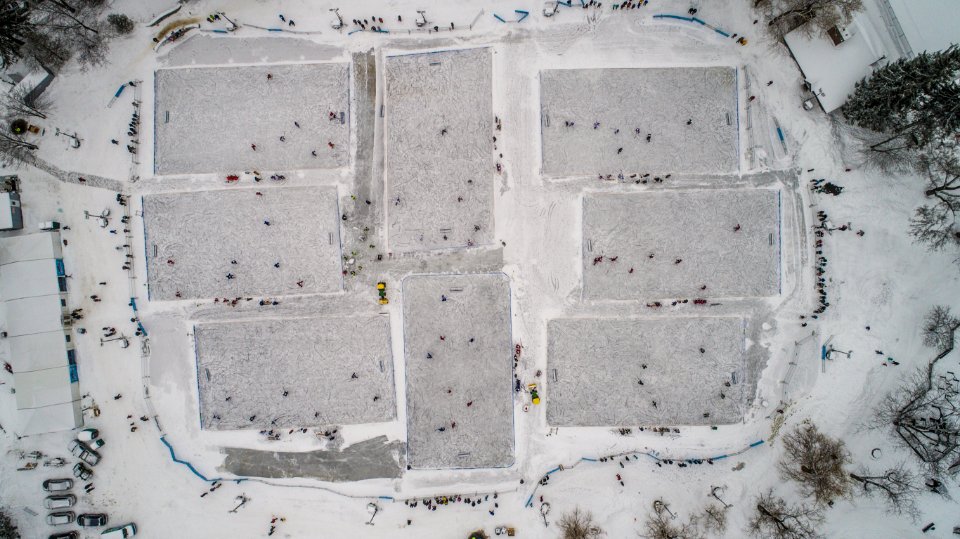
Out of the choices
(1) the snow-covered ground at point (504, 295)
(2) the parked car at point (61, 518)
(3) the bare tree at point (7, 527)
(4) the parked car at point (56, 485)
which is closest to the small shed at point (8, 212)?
(1) the snow-covered ground at point (504, 295)

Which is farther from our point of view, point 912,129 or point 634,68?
point 634,68

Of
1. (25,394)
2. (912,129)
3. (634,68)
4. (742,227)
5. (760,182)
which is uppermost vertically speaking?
(634,68)

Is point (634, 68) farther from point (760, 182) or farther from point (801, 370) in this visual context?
point (801, 370)

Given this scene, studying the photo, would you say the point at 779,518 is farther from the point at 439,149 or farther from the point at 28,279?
the point at 28,279

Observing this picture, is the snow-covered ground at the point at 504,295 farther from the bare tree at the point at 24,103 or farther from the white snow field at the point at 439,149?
the bare tree at the point at 24,103

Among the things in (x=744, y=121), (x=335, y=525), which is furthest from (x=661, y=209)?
(x=335, y=525)

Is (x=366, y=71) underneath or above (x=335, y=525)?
above
